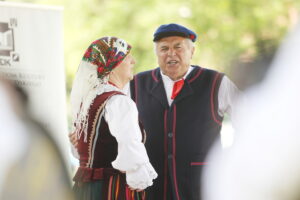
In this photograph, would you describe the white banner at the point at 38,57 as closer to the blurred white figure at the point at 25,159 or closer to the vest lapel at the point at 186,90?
the blurred white figure at the point at 25,159

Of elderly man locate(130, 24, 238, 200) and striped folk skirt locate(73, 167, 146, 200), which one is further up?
elderly man locate(130, 24, 238, 200)

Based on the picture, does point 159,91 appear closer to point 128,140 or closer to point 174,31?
point 174,31

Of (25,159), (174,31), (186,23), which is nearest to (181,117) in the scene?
(174,31)

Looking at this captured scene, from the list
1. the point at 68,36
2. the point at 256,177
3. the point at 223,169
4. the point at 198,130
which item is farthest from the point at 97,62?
the point at 68,36

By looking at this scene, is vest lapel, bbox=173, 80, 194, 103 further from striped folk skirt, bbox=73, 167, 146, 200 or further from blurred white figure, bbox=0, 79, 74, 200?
blurred white figure, bbox=0, 79, 74, 200

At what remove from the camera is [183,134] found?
273 centimetres

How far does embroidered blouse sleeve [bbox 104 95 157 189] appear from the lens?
221cm

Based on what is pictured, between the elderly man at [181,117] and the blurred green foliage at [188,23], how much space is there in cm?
239

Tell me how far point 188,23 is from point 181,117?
280cm

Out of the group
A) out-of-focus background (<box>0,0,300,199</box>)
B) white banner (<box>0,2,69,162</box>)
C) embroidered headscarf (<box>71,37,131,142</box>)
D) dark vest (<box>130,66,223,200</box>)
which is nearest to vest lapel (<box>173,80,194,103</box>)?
dark vest (<box>130,66,223,200</box>)

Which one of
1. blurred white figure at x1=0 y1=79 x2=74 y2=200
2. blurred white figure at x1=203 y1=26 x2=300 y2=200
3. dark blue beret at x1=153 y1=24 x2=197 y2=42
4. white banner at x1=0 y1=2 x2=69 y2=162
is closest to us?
blurred white figure at x1=0 y1=79 x2=74 y2=200

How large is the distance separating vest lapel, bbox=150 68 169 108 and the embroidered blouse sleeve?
0.51m

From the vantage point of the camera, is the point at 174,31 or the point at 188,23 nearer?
the point at 174,31

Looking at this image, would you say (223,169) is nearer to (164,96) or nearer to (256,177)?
(256,177)
